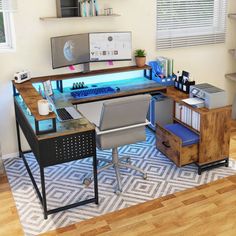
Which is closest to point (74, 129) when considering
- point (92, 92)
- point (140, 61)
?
point (92, 92)

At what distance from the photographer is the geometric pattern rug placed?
10.4 feet

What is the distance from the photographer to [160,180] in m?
3.69

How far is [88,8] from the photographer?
4.02 meters

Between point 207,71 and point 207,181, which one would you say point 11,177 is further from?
point 207,71

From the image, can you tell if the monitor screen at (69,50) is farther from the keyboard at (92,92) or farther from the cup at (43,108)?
the cup at (43,108)

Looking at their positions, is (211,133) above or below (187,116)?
below

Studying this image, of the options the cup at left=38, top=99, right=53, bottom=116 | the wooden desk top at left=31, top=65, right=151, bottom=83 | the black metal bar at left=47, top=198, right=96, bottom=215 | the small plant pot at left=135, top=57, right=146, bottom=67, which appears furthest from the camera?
the small plant pot at left=135, top=57, right=146, bottom=67

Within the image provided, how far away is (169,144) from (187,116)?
34cm

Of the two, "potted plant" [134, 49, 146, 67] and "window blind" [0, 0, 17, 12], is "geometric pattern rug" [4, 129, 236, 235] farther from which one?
"window blind" [0, 0, 17, 12]

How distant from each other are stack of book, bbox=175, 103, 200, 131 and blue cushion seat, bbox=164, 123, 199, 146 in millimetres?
65

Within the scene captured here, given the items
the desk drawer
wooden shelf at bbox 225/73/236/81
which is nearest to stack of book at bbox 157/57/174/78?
the desk drawer

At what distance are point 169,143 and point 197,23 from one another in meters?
1.86

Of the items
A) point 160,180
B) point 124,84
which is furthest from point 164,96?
point 160,180

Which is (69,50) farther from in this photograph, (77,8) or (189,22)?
(189,22)
